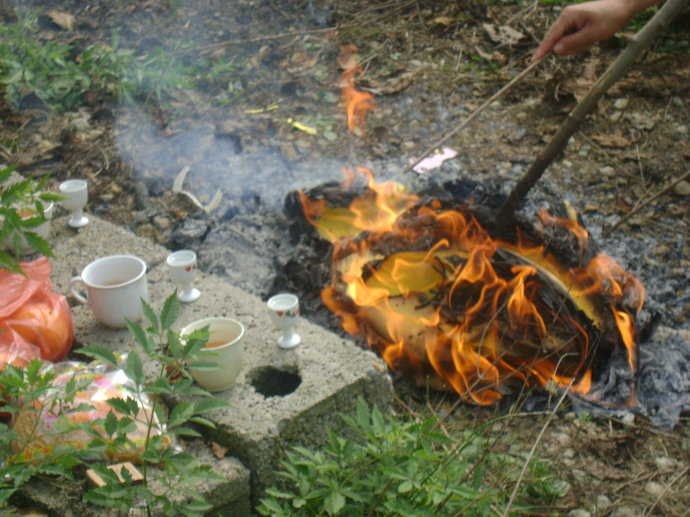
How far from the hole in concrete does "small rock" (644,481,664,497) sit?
153 centimetres

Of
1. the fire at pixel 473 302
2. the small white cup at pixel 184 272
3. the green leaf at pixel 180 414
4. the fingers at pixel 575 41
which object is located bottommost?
the fire at pixel 473 302

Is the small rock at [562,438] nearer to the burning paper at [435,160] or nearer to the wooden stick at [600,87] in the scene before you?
the wooden stick at [600,87]

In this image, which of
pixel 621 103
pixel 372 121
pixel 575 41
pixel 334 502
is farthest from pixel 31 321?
pixel 621 103

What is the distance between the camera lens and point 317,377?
106 inches

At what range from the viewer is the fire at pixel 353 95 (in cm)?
570

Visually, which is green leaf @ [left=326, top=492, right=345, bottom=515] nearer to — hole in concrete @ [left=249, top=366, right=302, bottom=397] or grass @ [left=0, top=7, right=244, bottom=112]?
hole in concrete @ [left=249, top=366, right=302, bottom=397]

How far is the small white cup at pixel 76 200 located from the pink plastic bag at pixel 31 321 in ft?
2.77

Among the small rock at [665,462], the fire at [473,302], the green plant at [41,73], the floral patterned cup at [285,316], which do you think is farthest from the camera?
the green plant at [41,73]

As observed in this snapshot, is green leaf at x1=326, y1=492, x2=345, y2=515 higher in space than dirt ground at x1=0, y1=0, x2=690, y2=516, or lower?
higher

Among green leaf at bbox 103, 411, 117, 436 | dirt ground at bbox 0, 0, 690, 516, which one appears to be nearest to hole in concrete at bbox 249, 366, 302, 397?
dirt ground at bbox 0, 0, 690, 516

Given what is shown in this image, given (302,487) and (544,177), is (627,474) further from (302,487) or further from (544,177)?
(544,177)

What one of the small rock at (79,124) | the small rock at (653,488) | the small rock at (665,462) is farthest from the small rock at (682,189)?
the small rock at (79,124)

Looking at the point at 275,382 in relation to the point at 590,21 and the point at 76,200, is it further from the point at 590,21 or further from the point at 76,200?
the point at 590,21

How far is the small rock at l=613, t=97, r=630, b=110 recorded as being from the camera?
557cm
